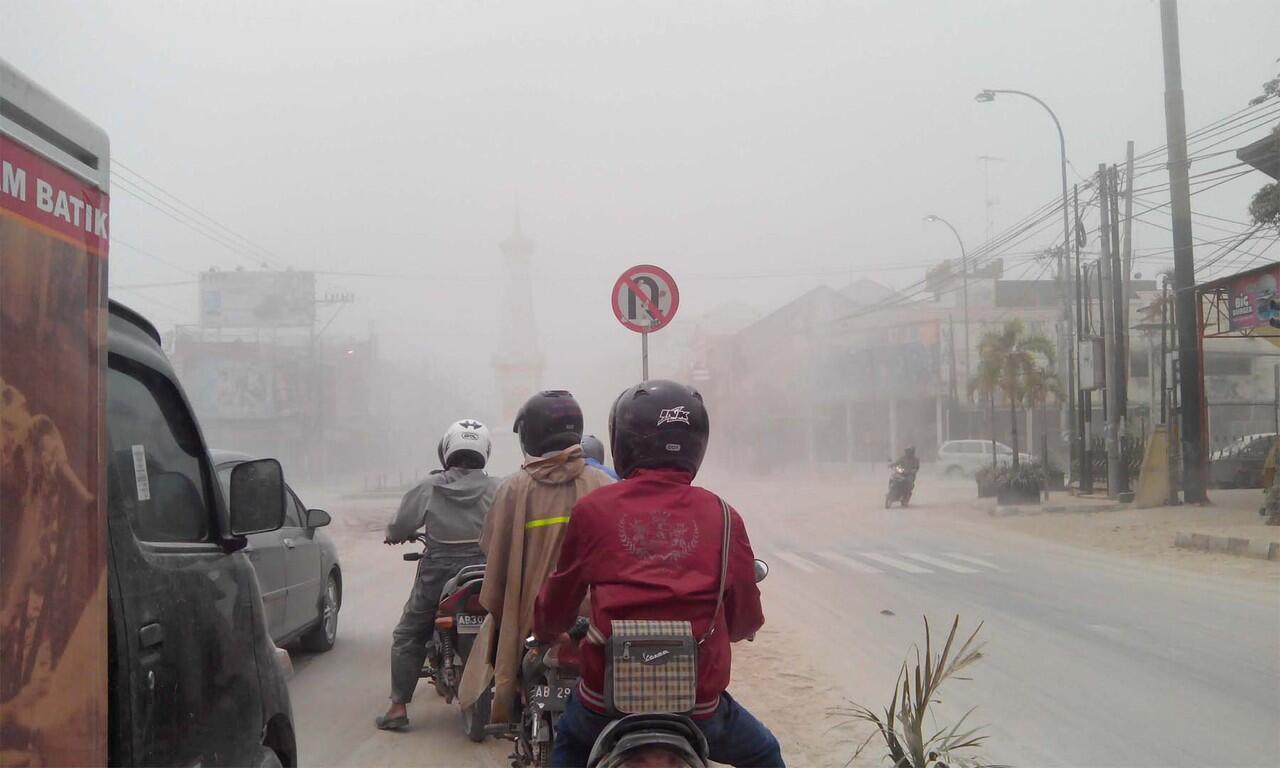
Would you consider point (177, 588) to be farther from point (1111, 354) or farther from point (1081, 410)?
point (1081, 410)

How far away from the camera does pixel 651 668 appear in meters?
2.71

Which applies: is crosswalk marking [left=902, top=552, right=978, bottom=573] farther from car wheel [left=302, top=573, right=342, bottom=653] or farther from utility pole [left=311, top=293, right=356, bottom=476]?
utility pole [left=311, top=293, right=356, bottom=476]

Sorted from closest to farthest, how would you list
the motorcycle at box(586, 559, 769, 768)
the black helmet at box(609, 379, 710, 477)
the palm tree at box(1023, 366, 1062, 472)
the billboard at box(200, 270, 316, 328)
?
→ the motorcycle at box(586, 559, 769, 768) → the black helmet at box(609, 379, 710, 477) → the palm tree at box(1023, 366, 1062, 472) → the billboard at box(200, 270, 316, 328)

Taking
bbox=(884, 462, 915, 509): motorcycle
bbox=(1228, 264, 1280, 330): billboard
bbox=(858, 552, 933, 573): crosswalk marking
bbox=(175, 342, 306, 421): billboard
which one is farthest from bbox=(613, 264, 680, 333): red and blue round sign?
bbox=(175, 342, 306, 421): billboard

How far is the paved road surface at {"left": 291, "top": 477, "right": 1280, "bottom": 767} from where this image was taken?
18.3 ft

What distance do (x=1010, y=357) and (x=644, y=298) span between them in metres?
22.1

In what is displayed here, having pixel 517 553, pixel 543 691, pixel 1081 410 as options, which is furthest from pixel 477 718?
pixel 1081 410

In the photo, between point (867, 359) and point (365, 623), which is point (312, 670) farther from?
point (867, 359)

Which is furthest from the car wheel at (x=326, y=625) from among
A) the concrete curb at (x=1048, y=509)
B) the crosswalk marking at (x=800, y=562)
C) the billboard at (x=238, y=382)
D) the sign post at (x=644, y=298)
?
the billboard at (x=238, y=382)

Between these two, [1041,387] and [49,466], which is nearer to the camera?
[49,466]

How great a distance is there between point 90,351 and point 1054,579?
11887 millimetres

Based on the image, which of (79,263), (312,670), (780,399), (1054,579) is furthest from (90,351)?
(780,399)

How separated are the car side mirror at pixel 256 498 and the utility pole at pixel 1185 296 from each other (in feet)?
71.3

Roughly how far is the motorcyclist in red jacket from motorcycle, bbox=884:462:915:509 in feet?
68.7
